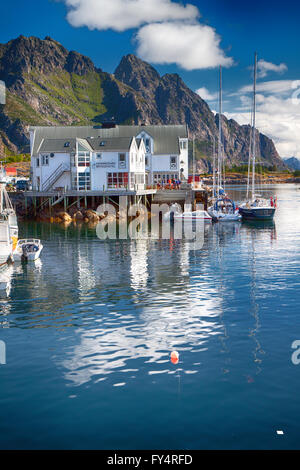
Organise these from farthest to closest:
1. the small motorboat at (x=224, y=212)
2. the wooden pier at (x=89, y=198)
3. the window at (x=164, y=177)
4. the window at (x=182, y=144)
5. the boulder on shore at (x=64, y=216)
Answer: the window at (x=182, y=144), the window at (x=164, y=177), the wooden pier at (x=89, y=198), the boulder on shore at (x=64, y=216), the small motorboat at (x=224, y=212)

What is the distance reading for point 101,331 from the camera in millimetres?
20000

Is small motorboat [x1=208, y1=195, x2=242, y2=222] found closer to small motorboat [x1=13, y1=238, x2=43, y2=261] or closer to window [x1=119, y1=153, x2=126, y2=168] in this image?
window [x1=119, y1=153, x2=126, y2=168]

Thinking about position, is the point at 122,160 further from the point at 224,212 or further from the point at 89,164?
the point at 224,212

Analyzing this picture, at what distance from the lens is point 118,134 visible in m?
85.2

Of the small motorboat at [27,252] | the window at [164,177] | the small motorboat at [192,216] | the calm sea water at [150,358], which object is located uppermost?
the window at [164,177]

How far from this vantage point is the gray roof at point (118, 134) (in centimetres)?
8288

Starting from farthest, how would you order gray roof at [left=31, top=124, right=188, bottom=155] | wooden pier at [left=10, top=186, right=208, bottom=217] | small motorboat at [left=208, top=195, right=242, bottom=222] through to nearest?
1. gray roof at [left=31, top=124, right=188, bottom=155]
2. wooden pier at [left=10, top=186, right=208, bottom=217]
3. small motorboat at [left=208, top=195, right=242, bottom=222]

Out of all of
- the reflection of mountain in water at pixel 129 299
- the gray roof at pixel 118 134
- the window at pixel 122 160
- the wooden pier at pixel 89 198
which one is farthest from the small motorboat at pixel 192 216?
the gray roof at pixel 118 134

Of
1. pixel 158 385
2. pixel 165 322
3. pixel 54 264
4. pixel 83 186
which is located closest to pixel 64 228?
pixel 83 186

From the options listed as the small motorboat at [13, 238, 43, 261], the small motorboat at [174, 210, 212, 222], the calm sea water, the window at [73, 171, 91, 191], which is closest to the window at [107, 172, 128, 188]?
the window at [73, 171, 91, 191]

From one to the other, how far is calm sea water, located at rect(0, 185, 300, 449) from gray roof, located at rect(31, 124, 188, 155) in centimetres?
5317

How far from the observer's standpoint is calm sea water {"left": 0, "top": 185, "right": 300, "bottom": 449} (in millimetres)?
12562

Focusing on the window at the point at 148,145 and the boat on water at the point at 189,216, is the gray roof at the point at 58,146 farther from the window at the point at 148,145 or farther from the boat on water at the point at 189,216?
the boat on water at the point at 189,216

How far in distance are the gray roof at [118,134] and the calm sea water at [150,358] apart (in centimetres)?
5317
